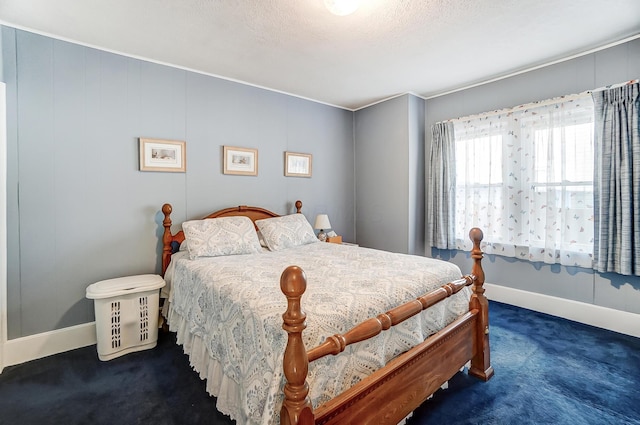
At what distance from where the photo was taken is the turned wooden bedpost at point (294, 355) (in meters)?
1.04

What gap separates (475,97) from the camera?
360 cm

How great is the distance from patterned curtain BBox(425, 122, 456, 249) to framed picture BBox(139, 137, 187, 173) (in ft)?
9.73

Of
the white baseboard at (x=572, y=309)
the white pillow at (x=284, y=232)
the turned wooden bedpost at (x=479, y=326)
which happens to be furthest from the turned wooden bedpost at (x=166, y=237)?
the white baseboard at (x=572, y=309)

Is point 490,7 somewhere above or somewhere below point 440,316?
above

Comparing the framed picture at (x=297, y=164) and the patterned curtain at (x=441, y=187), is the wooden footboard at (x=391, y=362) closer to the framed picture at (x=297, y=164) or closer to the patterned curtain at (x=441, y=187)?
the patterned curtain at (x=441, y=187)

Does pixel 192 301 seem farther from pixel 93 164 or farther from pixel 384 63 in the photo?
pixel 384 63

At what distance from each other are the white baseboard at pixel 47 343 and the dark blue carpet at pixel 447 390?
0.09 metres

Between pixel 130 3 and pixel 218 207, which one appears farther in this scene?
pixel 218 207

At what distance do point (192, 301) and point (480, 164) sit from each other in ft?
10.9

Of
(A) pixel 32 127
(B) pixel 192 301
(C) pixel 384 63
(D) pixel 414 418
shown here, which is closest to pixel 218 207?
(B) pixel 192 301

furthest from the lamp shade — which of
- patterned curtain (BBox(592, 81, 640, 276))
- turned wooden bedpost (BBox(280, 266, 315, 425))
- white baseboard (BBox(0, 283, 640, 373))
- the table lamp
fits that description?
turned wooden bedpost (BBox(280, 266, 315, 425))

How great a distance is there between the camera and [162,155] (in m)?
2.95

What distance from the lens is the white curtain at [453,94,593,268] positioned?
9.38 ft

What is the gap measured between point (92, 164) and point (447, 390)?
3.25 metres
